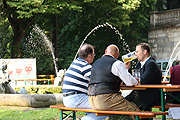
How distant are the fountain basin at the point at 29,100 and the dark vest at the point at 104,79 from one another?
16.8 feet

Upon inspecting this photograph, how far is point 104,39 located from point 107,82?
883 inches

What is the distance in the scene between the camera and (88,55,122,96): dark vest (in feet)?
18.5

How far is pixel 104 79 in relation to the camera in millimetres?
5641

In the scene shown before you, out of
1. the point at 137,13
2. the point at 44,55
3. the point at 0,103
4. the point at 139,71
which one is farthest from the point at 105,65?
the point at 44,55

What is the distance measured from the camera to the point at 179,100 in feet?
22.1

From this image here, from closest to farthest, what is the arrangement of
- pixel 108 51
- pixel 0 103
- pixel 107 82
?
pixel 107 82, pixel 108 51, pixel 0 103

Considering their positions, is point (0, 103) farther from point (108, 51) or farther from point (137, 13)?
point (137, 13)

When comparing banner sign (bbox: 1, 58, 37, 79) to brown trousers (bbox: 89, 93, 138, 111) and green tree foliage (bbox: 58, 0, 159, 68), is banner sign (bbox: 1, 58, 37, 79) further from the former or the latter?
brown trousers (bbox: 89, 93, 138, 111)

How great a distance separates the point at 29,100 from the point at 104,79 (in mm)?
5313

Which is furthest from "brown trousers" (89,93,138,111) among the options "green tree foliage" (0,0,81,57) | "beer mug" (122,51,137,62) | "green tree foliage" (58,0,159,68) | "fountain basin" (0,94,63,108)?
"green tree foliage" (58,0,159,68)

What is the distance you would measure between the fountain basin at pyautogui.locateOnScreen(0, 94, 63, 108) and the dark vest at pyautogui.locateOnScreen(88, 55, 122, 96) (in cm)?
512

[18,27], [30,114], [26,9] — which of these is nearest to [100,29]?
[18,27]

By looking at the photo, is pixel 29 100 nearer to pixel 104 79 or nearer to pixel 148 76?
pixel 148 76

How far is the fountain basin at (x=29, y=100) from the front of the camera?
10602 millimetres
